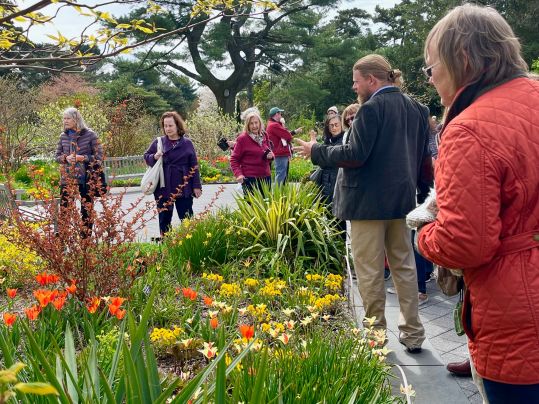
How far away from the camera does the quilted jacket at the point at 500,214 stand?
1.64 m

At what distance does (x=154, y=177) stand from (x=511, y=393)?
17.3 feet

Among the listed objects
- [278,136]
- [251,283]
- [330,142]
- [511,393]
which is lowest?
[251,283]

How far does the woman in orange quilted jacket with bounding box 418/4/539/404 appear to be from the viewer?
1.64 metres

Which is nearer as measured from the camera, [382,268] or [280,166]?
[382,268]

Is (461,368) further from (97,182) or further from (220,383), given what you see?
(97,182)

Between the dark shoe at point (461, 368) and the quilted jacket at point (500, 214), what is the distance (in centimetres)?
172

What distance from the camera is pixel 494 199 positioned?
1.64 meters

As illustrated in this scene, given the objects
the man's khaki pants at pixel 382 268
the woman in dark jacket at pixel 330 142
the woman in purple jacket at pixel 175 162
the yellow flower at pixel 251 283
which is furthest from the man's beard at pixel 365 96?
the woman in purple jacket at pixel 175 162

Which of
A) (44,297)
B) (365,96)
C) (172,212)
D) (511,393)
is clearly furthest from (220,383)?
(172,212)

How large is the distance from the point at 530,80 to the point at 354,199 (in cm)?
190

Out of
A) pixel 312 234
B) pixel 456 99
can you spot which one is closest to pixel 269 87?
pixel 312 234

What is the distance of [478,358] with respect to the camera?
70.9 inches

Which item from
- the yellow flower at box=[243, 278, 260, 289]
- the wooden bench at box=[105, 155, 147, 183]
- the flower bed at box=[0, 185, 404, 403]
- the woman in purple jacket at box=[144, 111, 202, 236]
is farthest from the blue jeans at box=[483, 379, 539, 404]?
the wooden bench at box=[105, 155, 147, 183]

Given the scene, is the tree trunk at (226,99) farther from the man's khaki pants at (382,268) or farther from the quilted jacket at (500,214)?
the quilted jacket at (500,214)
